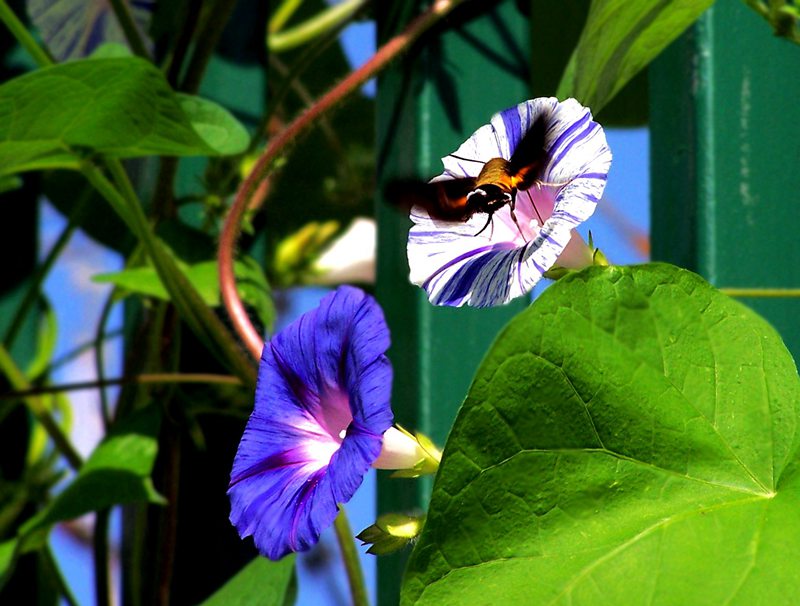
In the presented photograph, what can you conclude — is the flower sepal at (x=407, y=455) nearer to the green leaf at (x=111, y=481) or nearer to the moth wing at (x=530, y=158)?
the moth wing at (x=530, y=158)

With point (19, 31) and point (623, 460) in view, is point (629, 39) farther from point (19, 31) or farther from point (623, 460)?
point (19, 31)

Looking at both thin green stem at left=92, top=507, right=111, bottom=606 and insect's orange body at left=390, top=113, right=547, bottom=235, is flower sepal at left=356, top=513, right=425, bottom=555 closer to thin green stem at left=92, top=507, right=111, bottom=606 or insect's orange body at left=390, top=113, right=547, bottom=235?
insect's orange body at left=390, top=113, right=547, bottom=235

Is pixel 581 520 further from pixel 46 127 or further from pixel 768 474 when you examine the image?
pixel 46 127

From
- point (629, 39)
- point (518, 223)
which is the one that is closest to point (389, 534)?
point (518, 223)

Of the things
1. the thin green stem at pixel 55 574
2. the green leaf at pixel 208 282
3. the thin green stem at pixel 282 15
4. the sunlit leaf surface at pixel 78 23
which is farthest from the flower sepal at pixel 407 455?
the thin green stem at pixel 282 15

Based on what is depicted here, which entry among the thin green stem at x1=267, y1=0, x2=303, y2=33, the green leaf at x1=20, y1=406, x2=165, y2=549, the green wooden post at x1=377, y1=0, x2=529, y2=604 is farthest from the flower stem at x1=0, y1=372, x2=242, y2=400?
the thin green stem at x1=267, y1=0, x2=303, y2=33

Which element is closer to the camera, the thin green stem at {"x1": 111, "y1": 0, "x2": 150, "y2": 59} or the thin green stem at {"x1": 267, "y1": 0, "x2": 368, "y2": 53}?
the thin green stem at {"x1": 111, "y1": 0, "x2": 150, "y2": 59}
